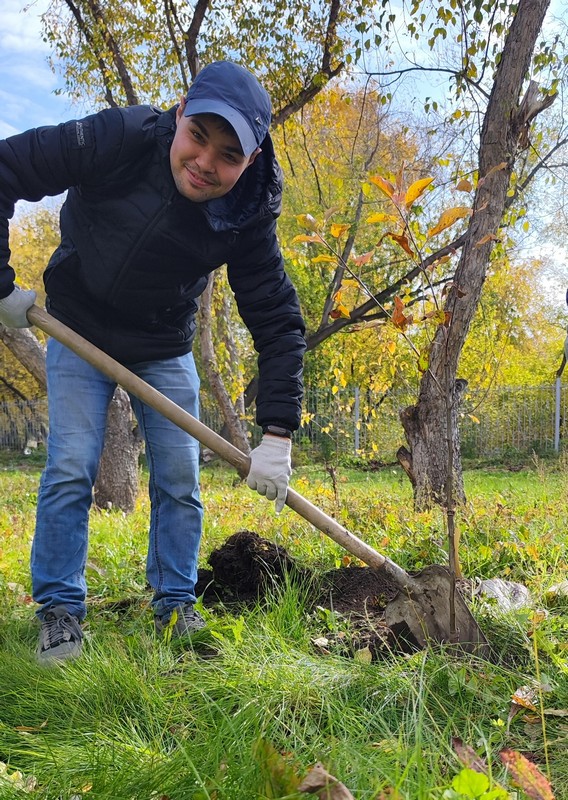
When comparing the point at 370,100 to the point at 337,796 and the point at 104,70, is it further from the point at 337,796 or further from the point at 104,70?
the point at 337,796

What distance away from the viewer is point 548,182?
720 centimetres

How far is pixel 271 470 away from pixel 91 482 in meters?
0.65

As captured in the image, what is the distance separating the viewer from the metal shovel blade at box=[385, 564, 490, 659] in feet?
7.00

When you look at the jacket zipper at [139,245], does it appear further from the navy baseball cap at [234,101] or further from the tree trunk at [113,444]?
the tree trunk at [113,444]

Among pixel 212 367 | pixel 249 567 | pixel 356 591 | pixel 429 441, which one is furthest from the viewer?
pixel 212 367

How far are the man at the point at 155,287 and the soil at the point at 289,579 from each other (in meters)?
0.34

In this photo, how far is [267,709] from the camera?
160 centimetres

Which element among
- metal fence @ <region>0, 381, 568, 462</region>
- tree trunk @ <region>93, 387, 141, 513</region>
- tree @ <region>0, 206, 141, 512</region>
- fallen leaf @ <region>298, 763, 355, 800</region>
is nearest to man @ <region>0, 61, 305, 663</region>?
fallen leaf @ <region>298, 763, 355, 800</region>

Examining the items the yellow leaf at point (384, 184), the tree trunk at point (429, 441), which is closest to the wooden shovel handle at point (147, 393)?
the yellow leaf at point (384, 184)

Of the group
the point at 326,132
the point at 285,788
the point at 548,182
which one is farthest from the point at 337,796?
the point at 326,132

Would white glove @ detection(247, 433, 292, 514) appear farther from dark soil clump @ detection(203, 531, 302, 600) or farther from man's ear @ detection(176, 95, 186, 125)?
man's ear @ detection(176, 95, 186, 125)

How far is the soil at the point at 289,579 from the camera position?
2.49m

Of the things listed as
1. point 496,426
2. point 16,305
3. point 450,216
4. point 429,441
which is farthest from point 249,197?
point 496,426

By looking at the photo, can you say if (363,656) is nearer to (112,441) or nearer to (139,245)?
(139,245)
